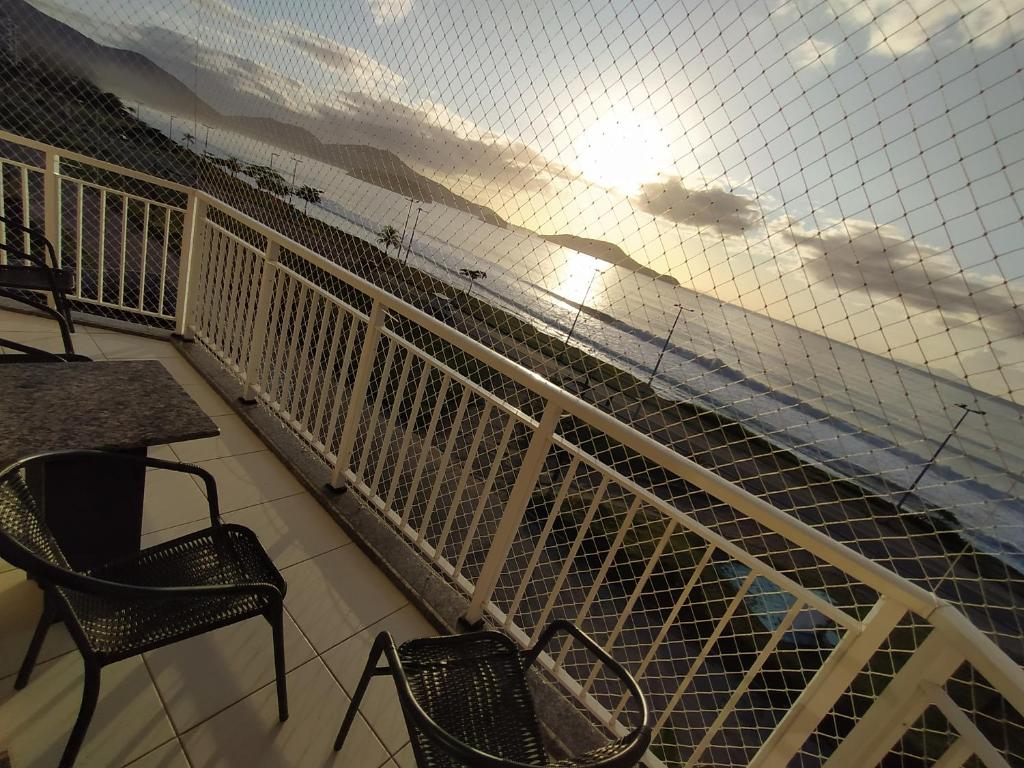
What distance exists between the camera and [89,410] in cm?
125

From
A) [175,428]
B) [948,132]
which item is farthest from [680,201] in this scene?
[175,428]

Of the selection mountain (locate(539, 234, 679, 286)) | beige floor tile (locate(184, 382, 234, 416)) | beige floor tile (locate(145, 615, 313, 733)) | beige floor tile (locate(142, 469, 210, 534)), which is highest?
mountain (locate(539, 234, 679, 286))

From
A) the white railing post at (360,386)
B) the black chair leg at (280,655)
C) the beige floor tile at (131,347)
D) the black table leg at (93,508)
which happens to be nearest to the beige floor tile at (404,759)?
the black chair leg at (280,655)

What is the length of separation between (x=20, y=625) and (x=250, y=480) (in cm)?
96

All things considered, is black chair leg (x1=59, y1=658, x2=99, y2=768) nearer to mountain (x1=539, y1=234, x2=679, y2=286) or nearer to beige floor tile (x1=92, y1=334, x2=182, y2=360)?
mountain (x1=539, y1=234, x2=679, y2=286)

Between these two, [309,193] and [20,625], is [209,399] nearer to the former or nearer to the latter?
[20,625]

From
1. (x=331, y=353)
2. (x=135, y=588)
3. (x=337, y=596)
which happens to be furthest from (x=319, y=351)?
(x=135, y=588)

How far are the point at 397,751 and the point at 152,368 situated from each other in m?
1.51

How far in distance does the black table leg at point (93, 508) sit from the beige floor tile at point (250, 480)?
610mm

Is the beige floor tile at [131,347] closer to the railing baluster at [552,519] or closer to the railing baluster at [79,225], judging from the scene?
the railing baluster at [79,225]

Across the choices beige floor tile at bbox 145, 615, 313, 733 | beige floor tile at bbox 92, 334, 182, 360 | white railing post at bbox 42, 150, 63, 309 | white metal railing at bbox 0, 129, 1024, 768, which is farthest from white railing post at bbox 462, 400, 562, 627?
white railing post at bbox 42, 150, 63, 309

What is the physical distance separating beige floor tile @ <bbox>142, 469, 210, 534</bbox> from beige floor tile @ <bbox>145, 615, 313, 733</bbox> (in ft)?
2.09

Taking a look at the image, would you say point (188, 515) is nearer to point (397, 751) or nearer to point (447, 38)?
point (397, 751)

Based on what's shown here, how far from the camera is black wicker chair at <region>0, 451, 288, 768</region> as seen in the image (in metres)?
0.84
